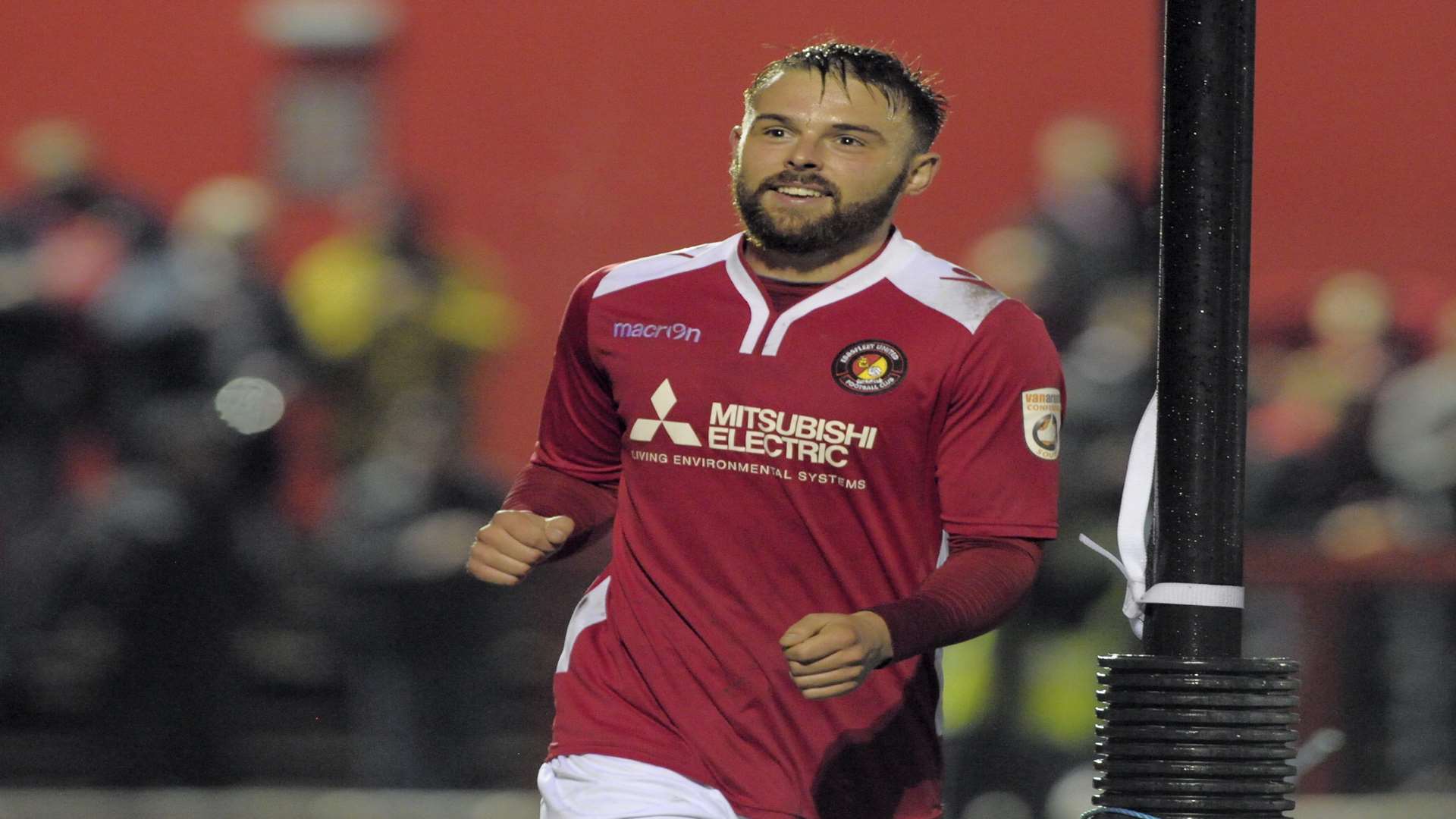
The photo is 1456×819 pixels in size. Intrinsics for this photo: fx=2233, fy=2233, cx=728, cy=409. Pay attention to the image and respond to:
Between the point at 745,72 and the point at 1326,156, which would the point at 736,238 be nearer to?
the point at 745,72

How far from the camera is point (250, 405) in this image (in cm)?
729

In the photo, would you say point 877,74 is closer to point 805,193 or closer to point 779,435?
point 805,193

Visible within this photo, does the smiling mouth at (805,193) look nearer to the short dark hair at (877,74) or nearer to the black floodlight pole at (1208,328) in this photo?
the short dark hair at (877,74)

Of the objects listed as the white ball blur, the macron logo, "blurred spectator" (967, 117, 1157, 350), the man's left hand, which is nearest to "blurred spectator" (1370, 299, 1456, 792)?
"blurred spectator" (967, 117, 1157, 350)

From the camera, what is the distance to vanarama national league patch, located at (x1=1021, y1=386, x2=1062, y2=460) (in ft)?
11.1

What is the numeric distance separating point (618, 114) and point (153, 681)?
2393mm

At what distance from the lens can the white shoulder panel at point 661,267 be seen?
3.65m

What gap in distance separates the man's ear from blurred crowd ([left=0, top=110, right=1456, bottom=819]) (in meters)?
3.55

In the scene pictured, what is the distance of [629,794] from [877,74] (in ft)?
3.96

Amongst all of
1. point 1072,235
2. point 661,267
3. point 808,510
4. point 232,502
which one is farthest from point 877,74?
point 232,502

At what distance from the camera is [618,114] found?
284 inches

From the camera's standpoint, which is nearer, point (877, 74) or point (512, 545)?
point (512, 545)

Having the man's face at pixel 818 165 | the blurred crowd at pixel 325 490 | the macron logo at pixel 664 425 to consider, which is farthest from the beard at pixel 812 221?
the blurred crowd at pixel 325 490

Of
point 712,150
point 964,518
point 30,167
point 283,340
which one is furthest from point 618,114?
point 964,518
